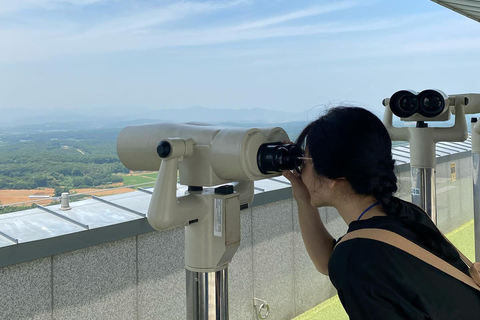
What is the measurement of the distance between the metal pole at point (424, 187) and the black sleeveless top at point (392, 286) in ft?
4.37

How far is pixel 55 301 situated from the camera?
180 centimetres

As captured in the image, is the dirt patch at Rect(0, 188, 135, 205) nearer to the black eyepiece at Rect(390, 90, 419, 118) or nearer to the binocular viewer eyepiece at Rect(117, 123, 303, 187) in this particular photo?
the binocular viewer eyepiece at Rect(117, 123, 303, 187)

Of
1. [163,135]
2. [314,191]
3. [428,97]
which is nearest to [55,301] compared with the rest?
[163,135]

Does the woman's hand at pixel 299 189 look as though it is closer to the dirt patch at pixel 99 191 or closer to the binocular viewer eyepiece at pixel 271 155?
the binocular viewer eyepiece at pixel 271 155

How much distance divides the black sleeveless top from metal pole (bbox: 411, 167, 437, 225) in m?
1.33

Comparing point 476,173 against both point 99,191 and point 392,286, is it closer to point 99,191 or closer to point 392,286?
point 392,286

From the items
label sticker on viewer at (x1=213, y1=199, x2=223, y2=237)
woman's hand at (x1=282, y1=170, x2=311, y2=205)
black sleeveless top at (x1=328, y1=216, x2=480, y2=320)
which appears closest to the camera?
black sleeveless top at (x1=328, y1=216, x2=480, y2=320)

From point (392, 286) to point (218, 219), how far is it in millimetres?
363

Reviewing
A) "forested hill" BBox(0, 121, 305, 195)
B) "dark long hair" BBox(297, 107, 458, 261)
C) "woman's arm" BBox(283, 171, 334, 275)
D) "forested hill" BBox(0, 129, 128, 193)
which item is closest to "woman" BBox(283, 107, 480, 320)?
"dark long hair" BBox(297, 107, 458, 261)

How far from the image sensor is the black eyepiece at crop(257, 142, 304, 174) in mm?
925

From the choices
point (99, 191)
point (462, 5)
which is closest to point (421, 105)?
point (99, 191)

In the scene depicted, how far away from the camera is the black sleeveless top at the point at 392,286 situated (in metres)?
0.83

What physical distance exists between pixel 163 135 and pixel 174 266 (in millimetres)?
1393

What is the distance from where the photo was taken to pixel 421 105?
195 cm
